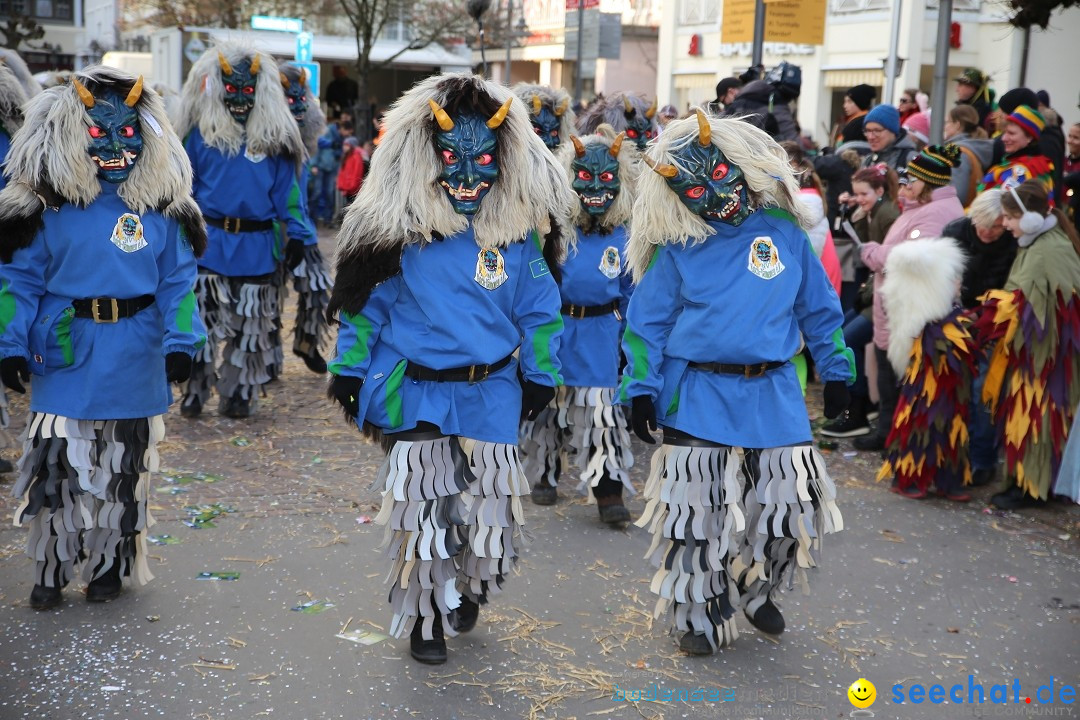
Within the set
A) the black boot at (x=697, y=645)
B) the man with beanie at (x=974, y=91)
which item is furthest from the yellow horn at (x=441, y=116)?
the man with beanie at (x=974, y=91)

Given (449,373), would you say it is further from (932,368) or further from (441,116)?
(932,368)

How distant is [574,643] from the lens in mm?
4391

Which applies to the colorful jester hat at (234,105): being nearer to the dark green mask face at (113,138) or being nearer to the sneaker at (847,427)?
the dark green mask face at (113,138)

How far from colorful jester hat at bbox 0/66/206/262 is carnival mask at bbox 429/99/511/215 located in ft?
4.15

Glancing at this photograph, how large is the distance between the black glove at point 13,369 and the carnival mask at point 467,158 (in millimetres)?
1720

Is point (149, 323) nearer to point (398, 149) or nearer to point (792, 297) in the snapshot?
point (398, 149)

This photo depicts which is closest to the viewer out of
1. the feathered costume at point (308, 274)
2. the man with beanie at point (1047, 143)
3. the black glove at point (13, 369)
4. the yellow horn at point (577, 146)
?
the black glove at point (13, 369)

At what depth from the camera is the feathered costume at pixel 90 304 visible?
438 cm

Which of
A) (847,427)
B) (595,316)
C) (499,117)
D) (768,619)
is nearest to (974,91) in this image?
(847,427)

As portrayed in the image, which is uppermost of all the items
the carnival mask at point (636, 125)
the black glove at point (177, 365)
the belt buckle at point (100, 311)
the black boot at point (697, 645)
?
the carnival mask at point (636, 125)

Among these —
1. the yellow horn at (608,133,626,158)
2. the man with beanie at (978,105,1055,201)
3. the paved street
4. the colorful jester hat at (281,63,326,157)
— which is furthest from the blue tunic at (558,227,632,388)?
the colorful jester hat at (281,63,326,157)

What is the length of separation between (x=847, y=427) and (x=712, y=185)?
3.96m

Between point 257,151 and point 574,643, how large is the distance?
433 cm

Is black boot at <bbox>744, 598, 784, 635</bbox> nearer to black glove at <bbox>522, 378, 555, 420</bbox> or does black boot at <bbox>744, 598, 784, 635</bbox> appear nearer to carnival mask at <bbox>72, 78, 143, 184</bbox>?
black glove at <bbox>522, 378, 555, 420</bbox>
